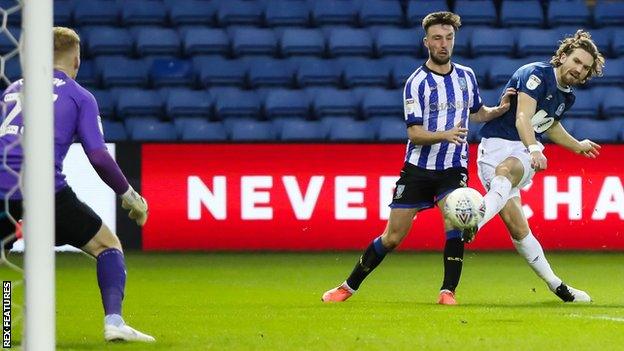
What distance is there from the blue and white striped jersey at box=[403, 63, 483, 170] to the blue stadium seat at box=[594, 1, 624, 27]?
7.90m

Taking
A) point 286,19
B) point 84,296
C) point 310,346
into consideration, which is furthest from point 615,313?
point 286,19

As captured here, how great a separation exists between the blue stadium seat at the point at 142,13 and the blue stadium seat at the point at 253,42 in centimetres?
96

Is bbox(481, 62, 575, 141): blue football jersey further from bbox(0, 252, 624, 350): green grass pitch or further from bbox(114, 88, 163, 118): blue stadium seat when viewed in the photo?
bbox(114, 88, 163, 118): blue stadium seat

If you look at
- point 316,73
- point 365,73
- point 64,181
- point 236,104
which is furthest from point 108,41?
point 64,181

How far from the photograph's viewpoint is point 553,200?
12016mm

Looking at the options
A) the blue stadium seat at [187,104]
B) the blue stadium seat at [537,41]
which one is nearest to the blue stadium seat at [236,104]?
the blue stadium seat at [187,104]

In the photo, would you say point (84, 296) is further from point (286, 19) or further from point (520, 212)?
point (286, 19)

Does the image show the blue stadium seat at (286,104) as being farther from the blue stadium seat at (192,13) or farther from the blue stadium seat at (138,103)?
the blue stadium seat at (192,13)

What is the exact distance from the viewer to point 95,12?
15.1 meters

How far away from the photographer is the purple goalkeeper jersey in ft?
18.6

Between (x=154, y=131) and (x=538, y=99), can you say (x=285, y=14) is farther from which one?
(x=538, y=99)

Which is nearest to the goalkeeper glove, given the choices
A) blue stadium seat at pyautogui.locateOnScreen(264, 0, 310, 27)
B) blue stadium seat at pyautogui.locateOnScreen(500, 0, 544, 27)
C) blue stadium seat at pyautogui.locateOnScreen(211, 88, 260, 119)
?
blue stadium seat at pyautogui.locateOnScreen(211, 88, 260, 119)

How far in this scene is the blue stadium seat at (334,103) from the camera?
14.0 metres

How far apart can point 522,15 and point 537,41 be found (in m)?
0.60
